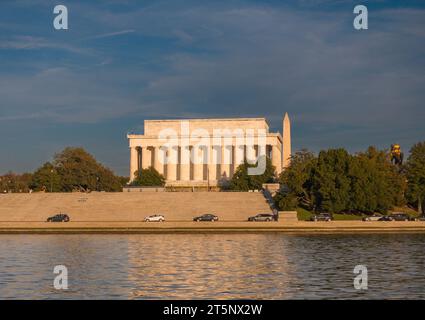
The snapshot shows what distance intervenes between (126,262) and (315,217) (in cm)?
3728

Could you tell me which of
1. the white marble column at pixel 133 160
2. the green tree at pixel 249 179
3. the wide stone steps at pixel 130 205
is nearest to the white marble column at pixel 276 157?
the green tree at pixel 249 179

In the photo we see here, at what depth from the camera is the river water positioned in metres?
25.1

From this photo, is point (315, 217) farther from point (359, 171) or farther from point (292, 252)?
point (292, 252)

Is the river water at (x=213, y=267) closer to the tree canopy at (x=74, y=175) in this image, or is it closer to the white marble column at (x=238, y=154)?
the tree canopy at (x=74, y=175)

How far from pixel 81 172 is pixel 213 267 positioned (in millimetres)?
91259

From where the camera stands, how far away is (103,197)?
87875 mm

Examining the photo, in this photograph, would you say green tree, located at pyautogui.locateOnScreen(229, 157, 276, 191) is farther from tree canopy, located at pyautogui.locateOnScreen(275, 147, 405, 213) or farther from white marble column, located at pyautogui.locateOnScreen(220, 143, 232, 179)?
tree canopy, located at pyautogui.locateOnScreen(275, 147, 405, 213)

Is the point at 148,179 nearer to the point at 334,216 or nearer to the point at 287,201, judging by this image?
the point at 287,201

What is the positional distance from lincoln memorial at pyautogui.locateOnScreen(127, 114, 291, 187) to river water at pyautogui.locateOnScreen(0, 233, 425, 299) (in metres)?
86.6

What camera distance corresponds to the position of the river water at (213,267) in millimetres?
25109

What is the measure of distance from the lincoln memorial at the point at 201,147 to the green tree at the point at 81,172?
51.9 ft

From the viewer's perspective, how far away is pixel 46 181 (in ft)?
384

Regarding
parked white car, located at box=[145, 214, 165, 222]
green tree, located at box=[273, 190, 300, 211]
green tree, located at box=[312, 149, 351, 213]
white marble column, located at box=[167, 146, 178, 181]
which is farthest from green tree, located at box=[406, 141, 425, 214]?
white marble column, located at box=[167, 146, 178, 181]
